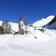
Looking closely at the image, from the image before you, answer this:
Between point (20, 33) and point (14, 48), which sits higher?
point (20, 33)

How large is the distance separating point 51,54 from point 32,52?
175 cm

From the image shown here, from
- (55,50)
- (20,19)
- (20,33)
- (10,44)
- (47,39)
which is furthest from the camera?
(20,19)

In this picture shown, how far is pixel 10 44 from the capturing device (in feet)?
54.0

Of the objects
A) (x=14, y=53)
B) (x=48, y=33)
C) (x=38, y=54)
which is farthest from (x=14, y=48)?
(x=48, y=33)

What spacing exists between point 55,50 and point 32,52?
1956 millimetres

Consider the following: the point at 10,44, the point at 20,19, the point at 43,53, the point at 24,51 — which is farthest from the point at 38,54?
the point at 20,19

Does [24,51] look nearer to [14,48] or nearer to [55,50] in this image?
[14,48]

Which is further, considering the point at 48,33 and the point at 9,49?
the point at 48,33

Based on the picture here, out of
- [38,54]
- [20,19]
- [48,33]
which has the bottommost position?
[38,54]

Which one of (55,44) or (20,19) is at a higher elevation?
(20,19)

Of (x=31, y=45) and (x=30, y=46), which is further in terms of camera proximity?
(x=31, y=45)

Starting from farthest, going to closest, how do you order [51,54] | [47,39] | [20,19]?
[20,19], [47,39], [51,54]

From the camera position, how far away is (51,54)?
13.2 meters

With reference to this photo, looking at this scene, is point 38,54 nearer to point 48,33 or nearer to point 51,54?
point 51,54
